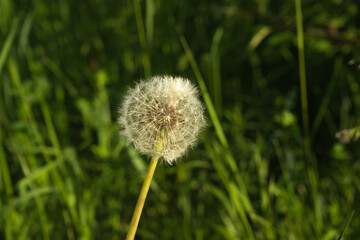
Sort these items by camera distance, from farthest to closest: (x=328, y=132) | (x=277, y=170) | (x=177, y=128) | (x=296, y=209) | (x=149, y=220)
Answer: (x=328, y=132), (x=277, y=170), (x=149, y=220), (x=296, y=209), (x=177, y=128)

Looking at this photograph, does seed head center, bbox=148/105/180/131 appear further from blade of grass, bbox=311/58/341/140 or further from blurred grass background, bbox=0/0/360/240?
blade of grass, bbox=311/58/341/140

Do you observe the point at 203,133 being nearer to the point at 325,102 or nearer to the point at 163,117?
the point at 325,102

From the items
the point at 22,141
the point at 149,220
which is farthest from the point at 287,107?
the point at 22,141

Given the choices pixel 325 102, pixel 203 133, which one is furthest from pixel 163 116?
pixel 325 102

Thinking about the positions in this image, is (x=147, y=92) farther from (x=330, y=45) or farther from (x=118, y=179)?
(x=330, y=45)

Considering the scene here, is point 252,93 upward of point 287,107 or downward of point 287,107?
upward

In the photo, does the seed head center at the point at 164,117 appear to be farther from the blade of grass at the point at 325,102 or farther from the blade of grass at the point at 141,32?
the blade of grass at the point at 325,102

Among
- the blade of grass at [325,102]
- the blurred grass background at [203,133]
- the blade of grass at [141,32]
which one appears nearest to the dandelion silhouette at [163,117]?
the blurred grass background at [203,133]
